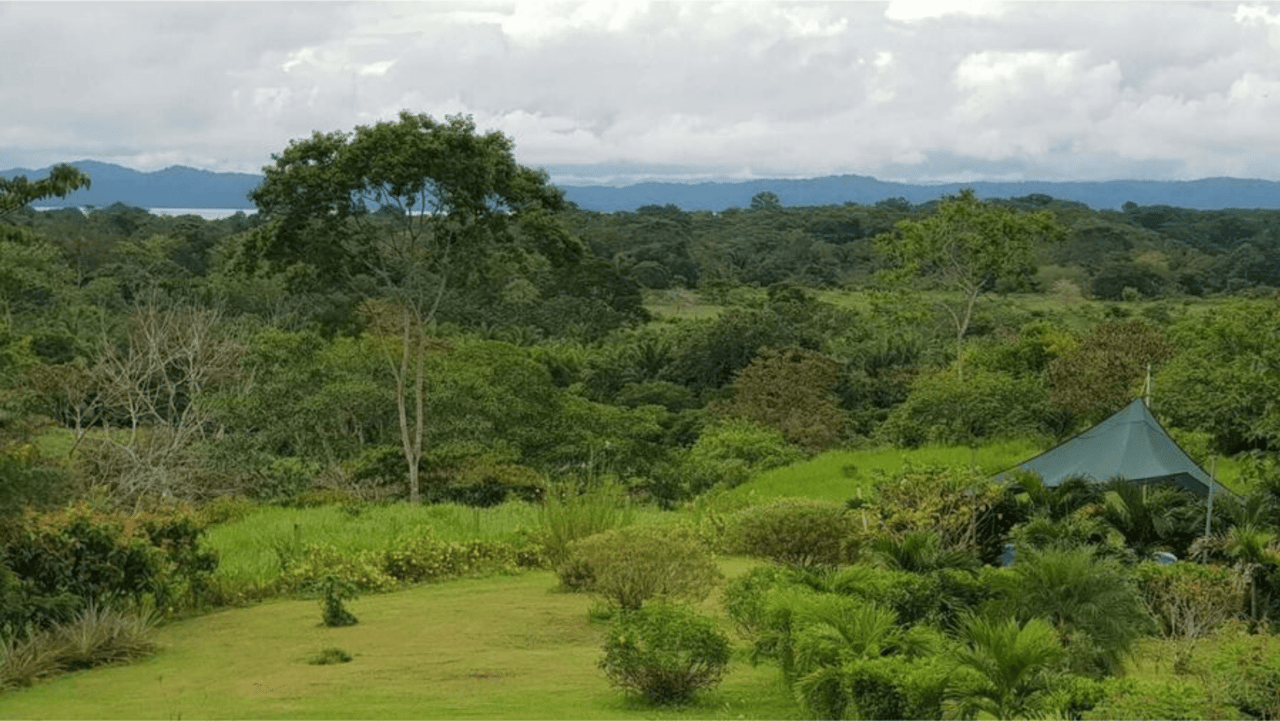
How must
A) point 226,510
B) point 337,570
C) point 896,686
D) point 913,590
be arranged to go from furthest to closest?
point 226,510 < point 337,570 < point 913,590 < point 896,686

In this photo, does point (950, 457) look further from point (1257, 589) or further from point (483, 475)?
point (1257, 589)

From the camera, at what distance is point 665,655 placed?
771cm

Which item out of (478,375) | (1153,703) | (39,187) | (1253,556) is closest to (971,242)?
(478,375)

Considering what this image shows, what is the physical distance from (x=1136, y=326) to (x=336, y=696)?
21662mm

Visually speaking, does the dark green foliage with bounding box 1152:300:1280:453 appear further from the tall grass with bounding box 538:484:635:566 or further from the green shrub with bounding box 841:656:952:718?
the green shrub with bounding box 841:656:952:718

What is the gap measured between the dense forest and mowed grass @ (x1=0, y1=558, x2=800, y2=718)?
1.30 m

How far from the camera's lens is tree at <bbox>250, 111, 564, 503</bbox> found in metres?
18.2

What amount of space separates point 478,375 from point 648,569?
42.1 feet

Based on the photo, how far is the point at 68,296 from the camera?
43.1 m

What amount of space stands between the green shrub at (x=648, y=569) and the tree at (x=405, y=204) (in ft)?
29.4

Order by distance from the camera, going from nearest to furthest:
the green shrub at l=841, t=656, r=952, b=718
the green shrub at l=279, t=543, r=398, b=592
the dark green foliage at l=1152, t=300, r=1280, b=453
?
the green shrub at l=841, t=656, r=952, b=718 → the green shrub at l=279, t=543, r=398, b=592 → the dark green foliage at l=1152, t=300, r=1280, b=453

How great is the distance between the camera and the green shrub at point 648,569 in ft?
33.3

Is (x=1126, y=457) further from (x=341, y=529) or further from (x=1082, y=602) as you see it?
(x=341, y=529)

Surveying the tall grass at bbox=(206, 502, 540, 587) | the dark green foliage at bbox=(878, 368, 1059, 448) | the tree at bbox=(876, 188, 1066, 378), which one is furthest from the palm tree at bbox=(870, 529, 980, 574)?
the tree at bbox=(876, 188, 1066, 378)
